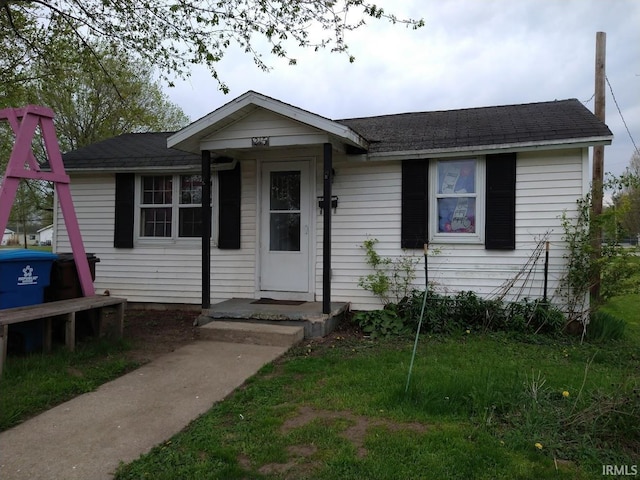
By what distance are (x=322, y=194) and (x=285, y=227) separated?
0.86 metres

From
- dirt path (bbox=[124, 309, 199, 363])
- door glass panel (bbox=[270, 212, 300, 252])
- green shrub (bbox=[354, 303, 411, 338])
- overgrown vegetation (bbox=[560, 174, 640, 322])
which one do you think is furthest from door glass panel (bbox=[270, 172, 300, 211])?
overgrown vegetation (bbox=[560, 174, 640, 322])

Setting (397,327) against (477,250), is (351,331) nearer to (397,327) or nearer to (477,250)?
(397,327)

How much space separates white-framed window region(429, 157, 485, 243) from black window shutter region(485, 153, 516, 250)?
0.37 feet

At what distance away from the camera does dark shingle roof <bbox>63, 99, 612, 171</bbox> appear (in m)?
6.12

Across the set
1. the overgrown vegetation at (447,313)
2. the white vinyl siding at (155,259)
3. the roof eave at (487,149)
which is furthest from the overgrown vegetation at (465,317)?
the white vinyl siding at (155,259)

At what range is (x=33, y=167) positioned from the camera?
505cm

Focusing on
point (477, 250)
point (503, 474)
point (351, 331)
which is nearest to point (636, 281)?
point (477, 250)

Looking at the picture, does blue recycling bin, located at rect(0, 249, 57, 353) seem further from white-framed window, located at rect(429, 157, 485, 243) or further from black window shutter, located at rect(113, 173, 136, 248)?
white-framed window, located at rect(429, 157, 485, 243)

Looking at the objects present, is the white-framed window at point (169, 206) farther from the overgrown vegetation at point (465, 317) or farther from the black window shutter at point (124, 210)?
the overgrown vegetation at point (465, 317)

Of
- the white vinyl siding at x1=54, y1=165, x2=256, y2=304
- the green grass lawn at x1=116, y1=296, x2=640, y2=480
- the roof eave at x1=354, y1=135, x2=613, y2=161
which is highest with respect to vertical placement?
the roof eave at x1=354, y1=135, x2=613, y2=161

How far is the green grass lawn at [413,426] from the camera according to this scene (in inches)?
102

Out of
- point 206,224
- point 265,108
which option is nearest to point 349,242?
point 206,224

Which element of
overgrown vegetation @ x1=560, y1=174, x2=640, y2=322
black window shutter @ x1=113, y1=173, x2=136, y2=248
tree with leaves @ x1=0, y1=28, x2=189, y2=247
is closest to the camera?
overgrown vegetation @ x1=560, y1=174, x2=640, y2=322

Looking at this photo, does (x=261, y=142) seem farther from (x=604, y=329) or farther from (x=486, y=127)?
(x=604, y=329)
